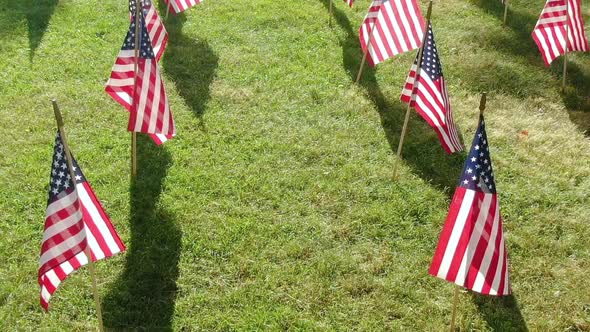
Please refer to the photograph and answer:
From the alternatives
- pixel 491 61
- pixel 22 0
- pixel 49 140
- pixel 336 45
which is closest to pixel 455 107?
pixel 491 61

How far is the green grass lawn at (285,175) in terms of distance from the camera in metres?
5.77

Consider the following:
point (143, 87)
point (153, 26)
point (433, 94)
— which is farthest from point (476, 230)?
point (153, 26)

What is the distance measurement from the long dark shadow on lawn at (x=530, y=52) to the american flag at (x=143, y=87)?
577 cm

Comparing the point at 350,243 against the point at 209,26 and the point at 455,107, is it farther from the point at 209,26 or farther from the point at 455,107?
the point at 209,26

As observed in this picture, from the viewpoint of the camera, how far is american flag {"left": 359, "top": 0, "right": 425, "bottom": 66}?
8.06 metres

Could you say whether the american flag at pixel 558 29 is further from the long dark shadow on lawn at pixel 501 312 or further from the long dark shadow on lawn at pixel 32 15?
the long dark shadow on lawn at pixel 32 15

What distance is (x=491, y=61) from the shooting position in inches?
399

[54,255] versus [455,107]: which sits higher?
[54,255]

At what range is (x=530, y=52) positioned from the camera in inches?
411

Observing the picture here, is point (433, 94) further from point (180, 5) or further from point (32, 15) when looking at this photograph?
point (32, 15)

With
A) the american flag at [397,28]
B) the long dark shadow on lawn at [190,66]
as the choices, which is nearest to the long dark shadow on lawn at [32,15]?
the long dark shadow on lawn at [190,66]

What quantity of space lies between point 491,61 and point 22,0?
8983 millimetres

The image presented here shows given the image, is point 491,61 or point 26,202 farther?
point 491,61

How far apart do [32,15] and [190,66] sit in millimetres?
3649
